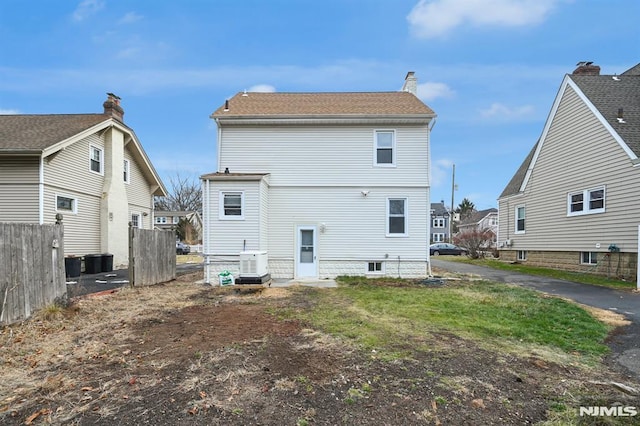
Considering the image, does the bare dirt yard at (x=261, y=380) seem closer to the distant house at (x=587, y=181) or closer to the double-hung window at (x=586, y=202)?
the distant house at (x=587, y=181)

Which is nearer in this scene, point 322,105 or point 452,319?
point 452,319

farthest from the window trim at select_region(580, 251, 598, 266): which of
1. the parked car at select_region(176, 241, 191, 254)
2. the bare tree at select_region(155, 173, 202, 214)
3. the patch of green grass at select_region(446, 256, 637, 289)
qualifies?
the bare tree at select_region(155, 173, 202, 214)

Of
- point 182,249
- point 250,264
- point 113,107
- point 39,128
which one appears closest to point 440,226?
point 182,249

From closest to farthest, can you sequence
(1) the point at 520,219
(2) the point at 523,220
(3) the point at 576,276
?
(3) the point at 576,276 → (2) the point at 523,220 → (1) the point at 520,219

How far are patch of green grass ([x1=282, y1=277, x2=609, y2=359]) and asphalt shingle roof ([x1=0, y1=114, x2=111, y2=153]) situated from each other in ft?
39.6

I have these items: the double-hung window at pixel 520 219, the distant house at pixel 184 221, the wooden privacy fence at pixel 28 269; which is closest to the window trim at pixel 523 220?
the double-hung window at pixel 520 219

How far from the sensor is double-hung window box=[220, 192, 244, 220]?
11.5 meters

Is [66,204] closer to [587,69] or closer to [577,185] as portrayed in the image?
[577,185]

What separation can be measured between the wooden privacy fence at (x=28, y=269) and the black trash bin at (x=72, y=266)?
7.11 meters

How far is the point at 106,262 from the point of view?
49.8 ft

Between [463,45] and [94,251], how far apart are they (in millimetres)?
19424

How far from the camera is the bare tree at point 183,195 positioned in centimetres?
5062

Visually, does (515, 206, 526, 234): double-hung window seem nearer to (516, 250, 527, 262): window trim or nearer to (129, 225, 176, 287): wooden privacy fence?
(516, 250, 527, 262): window trim

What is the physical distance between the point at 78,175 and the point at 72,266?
13.4 ft
